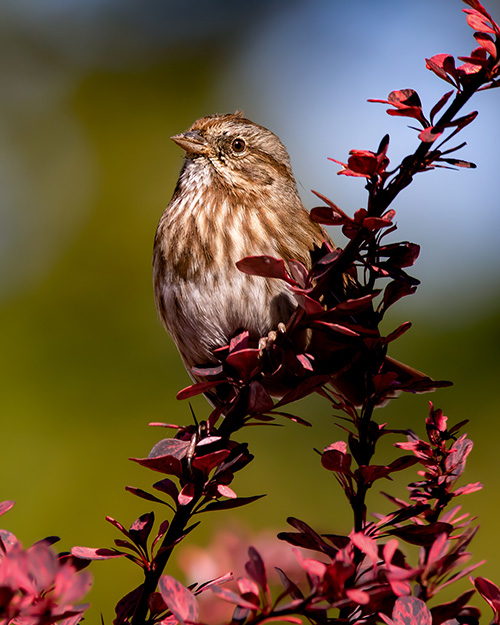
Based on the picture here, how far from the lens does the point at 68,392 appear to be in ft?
13.0

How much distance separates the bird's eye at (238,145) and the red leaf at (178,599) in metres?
2.18

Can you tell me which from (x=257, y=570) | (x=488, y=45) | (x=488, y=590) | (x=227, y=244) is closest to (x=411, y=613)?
(x=488, y=590)

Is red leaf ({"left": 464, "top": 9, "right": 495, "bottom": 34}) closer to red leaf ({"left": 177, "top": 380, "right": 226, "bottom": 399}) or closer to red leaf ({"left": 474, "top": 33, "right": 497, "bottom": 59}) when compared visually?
red leaf ({"left": 474, "top": 33, "right": 497, "bottom": 59})

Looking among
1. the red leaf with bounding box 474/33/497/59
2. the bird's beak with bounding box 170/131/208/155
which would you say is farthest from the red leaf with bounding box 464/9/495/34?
the bird's beak with bounding box 170/131/208/155

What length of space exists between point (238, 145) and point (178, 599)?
2230 millimetres

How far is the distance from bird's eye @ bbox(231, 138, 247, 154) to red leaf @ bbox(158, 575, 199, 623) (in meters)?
2.18

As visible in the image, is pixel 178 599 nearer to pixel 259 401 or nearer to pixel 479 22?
pixel 259 401

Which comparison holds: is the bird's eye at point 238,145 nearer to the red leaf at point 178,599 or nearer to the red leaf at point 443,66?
the red leaf at point 443,66

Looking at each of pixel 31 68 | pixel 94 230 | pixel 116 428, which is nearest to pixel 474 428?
pixel 116 428

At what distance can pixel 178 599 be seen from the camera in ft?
3.05

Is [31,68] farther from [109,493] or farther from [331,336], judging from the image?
[331,336]

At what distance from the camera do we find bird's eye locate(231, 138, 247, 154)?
291cm

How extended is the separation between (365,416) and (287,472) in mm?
2770

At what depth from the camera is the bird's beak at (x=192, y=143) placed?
2.86m
